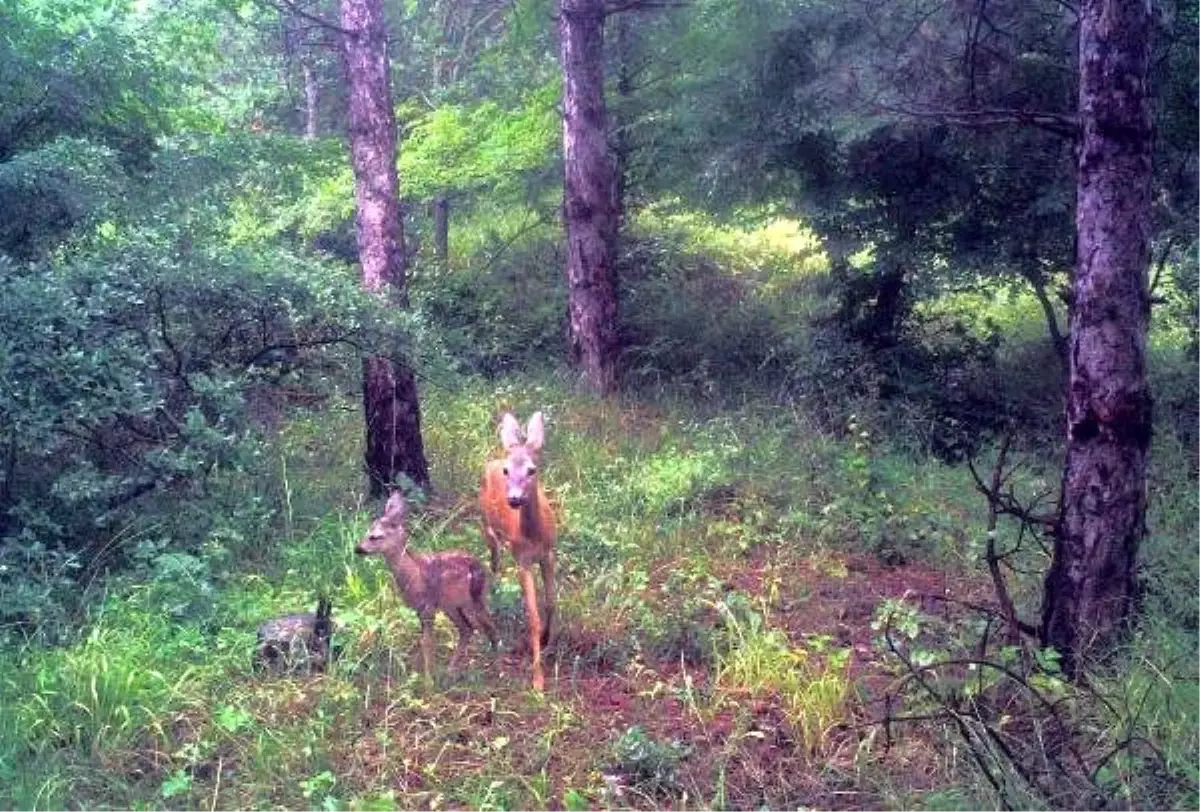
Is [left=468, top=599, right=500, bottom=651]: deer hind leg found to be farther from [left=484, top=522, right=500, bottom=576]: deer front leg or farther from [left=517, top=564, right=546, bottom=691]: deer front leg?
[left=484, top=522, right=500, bottom=576]: deer front leg

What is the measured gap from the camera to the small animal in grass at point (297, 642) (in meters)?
5.55

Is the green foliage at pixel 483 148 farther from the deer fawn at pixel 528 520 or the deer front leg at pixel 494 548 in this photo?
the deer fawn at pixel 528 520

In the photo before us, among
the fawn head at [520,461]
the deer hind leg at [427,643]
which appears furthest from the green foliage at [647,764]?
the fawn head at [520,461]

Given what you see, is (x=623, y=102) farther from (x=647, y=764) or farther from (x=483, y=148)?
(x=647, y=764)

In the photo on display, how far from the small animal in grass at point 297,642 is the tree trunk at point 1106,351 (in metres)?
3.06

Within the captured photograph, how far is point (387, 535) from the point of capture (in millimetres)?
5746

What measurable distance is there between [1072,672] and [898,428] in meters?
5.09

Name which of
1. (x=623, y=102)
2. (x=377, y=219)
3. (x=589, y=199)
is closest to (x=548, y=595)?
(x=377, y=219)

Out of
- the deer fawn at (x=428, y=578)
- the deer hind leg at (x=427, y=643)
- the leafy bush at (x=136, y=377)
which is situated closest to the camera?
the deer hind leg at (x=427, y=643)

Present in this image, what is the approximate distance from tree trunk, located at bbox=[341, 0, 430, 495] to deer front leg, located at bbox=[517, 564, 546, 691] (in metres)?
2.74

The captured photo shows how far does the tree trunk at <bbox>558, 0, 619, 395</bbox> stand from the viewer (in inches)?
449

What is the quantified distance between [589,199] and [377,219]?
348 centimetres

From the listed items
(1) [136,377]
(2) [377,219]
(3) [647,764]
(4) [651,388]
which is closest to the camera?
(3) [647,764]

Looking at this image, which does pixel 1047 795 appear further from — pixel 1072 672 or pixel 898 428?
pixel 898 428
